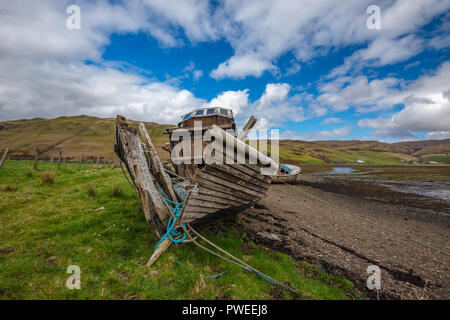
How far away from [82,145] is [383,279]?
344 feet

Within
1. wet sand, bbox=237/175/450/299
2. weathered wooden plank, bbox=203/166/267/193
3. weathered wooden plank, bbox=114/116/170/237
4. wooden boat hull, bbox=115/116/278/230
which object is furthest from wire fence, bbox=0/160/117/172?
wet sand, bbox=237/175/450/299

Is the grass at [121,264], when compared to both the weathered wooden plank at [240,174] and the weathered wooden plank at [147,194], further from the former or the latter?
the weathered wooden plank at [240,174]

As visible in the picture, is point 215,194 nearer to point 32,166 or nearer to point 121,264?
point 121,264

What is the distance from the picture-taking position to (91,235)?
19.9 feet

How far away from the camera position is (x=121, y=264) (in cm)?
468

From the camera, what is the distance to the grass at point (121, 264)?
3.91 m

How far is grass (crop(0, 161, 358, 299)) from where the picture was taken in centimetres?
391

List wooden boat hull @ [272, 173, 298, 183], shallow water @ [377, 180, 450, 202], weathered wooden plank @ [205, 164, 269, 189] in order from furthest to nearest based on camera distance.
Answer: wooden boat hull @ [272, 173, 298, 183]
shallow water @ [377, 180, 450, 202]
weathered wooden plank @ [205, 164, 269, 189]

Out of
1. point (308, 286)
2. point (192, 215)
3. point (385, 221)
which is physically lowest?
point (385, 221)

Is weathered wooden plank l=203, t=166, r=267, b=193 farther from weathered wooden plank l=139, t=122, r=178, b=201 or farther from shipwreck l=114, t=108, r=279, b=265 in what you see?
weathered wooden plank l=139, t=122, r=178, b=201
